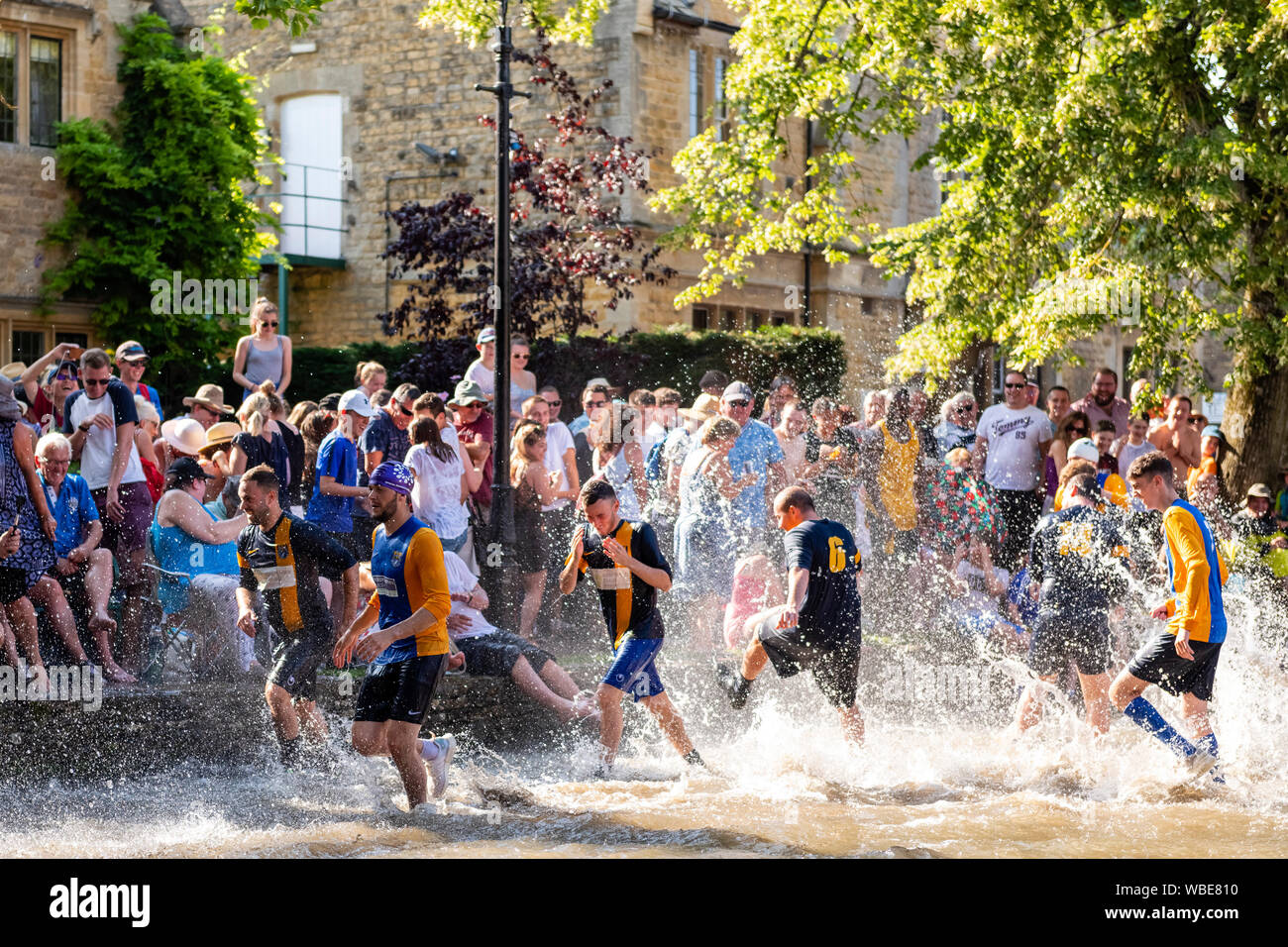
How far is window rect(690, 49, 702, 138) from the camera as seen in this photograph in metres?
22.6

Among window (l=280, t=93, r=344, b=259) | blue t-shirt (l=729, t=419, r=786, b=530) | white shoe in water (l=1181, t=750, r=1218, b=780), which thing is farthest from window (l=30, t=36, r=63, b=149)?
white shoe in water (l=1181, t=750, r=1218, b=780)

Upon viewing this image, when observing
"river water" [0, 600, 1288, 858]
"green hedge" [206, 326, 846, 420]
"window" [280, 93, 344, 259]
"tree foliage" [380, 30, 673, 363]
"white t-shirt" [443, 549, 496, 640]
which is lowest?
"river water" [0, 600, 1288, 858]

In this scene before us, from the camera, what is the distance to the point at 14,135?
18906 millimetres

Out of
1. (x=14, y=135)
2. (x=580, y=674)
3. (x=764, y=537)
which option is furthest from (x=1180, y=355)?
(x=14, y=135)

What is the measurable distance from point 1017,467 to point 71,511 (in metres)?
8.16

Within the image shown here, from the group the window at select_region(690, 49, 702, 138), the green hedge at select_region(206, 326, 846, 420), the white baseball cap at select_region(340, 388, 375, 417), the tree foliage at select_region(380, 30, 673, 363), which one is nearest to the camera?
the white baseball cap at select_region(340, 388, 375, 417)

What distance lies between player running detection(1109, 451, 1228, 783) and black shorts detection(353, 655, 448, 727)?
4072 mm

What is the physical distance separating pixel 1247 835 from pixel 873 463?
5.81 m

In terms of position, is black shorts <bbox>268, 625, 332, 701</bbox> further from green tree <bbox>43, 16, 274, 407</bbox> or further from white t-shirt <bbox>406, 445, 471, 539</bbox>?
green tree <bbox>43, 16, 274, 407</bbox>

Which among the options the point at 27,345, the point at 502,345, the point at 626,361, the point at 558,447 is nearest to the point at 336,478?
the point at 502,345

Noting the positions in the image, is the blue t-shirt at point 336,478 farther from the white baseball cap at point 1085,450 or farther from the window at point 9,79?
the window at point 9,79

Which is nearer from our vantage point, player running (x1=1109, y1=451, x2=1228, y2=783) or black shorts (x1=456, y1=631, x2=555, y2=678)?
player running (x1=1109, y1=451, x2=1228, y2=783)

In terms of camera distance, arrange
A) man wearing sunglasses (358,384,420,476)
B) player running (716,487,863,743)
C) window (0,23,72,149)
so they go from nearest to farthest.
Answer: player running (716,487,863,743) < man wearing sunglasses (358,384,420,476) < window (0,23,72,149)

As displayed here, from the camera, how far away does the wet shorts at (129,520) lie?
444 inches
